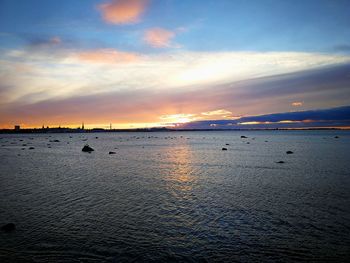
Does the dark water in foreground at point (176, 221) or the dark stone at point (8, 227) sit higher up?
the dark stone at point (8, 227)

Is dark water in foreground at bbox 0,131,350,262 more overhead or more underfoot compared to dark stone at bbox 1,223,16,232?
more underfoot

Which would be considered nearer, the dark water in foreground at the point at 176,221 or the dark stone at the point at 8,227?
the dark water in foreground at the point at 176,221

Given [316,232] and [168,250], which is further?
[316,232]

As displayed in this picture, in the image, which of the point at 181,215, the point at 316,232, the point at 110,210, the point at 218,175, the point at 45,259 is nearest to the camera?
the point at 45,259

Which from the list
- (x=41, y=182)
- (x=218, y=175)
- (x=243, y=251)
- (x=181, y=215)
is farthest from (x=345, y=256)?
(x=41, y=182)

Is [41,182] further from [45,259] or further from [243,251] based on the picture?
[243,251]

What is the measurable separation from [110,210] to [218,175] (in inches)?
798

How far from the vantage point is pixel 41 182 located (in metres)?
31.6

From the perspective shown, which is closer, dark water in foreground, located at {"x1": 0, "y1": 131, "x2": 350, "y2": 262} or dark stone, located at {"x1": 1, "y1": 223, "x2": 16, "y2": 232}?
dark water in foreground, located at {"x1": 0, "y1": 131, "x2": 350, "y2": 262}

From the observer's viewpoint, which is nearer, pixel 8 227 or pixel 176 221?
pixel 8 227

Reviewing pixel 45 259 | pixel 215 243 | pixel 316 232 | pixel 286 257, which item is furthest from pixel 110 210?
pixel 316 232

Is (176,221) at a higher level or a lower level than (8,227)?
lower

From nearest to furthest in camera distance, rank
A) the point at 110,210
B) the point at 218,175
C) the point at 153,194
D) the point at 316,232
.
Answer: the point at 316,232 → the point at 110,210 → the point at 153,194 → the point at 218,175

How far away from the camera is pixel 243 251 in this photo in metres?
13.2
